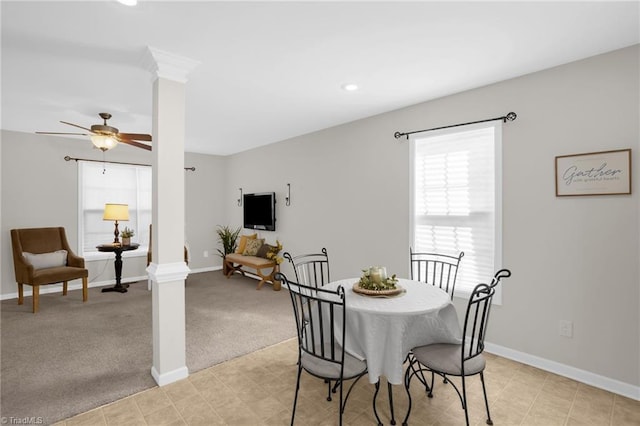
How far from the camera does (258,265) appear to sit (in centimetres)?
523

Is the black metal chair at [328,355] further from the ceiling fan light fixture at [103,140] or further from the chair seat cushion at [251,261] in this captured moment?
the chair seat cushion at [251,261]

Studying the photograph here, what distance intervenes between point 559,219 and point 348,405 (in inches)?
87.5

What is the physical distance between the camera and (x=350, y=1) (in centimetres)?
186

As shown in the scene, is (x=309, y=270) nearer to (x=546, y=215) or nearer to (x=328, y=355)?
(x=328, y=355)

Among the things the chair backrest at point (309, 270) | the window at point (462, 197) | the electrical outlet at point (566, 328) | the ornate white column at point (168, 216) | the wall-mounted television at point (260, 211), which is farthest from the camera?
the wall-mounted television at point (260, 211)

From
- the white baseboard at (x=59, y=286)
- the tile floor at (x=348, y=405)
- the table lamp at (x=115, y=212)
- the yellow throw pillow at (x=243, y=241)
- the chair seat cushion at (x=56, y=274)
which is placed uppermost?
the table lamp at (x=115, y=212)

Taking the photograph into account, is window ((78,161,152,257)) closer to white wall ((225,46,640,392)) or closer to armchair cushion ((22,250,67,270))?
armchair cushion ((22,250,67,270))

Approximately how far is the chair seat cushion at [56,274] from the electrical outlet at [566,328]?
5671 millimetres

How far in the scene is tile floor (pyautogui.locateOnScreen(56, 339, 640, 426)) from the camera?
2076 mm

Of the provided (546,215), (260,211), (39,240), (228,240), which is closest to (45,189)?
(39,240)

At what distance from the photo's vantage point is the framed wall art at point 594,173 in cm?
235

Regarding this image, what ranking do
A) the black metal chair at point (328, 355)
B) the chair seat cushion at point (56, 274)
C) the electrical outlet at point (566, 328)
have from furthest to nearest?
the chair seat cushion at point (56, 274) < the electrical outlet at point (566, 328) < the black metal chair at point (328, 355)

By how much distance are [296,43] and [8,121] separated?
449cm

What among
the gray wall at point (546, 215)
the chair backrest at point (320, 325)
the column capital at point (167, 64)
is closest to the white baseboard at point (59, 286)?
the gray wall at point (546, 215)
